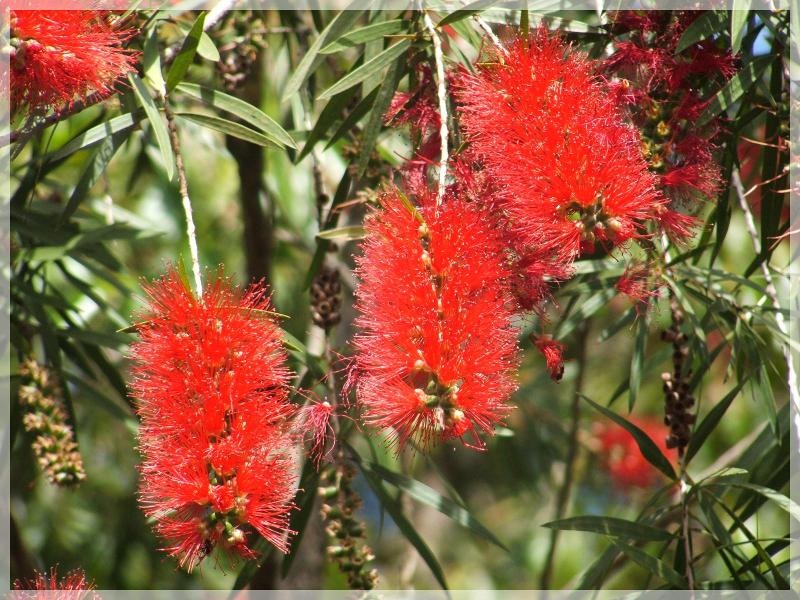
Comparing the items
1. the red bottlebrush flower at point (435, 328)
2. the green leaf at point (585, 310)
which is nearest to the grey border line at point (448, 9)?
the green leaf at point (585, 310)

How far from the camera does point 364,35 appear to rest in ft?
5.06

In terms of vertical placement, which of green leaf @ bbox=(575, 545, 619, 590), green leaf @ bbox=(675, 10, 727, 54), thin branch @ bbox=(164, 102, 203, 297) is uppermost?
green leaf @ bbox=(675, 10, 727, 54)

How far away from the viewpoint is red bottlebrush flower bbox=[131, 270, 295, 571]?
1.18 meters

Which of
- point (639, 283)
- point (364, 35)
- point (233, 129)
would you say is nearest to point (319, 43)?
point (364, 35)

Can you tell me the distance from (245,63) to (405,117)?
2.37ft

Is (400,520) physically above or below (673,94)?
below

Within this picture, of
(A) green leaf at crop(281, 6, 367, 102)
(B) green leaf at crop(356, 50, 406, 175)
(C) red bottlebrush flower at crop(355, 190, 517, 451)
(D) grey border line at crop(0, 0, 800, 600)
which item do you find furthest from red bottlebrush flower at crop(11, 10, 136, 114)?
(C) red bottlebrush flower at crop(355, 190, 517, 451)

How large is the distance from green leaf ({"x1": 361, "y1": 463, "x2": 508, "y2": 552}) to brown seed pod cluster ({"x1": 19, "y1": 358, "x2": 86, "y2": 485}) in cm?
48

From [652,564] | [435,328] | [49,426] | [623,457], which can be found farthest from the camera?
[623,457]

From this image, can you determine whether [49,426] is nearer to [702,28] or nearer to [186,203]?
[186,203]

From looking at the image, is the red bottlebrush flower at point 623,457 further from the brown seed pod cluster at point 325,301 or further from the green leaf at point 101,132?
the green leaf at point 101,132

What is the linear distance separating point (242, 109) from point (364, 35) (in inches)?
8.4

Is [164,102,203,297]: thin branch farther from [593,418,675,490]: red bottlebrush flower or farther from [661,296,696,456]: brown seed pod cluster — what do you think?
[593,418,675,490]: red bottlebrush flower

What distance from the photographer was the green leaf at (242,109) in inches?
58.0
